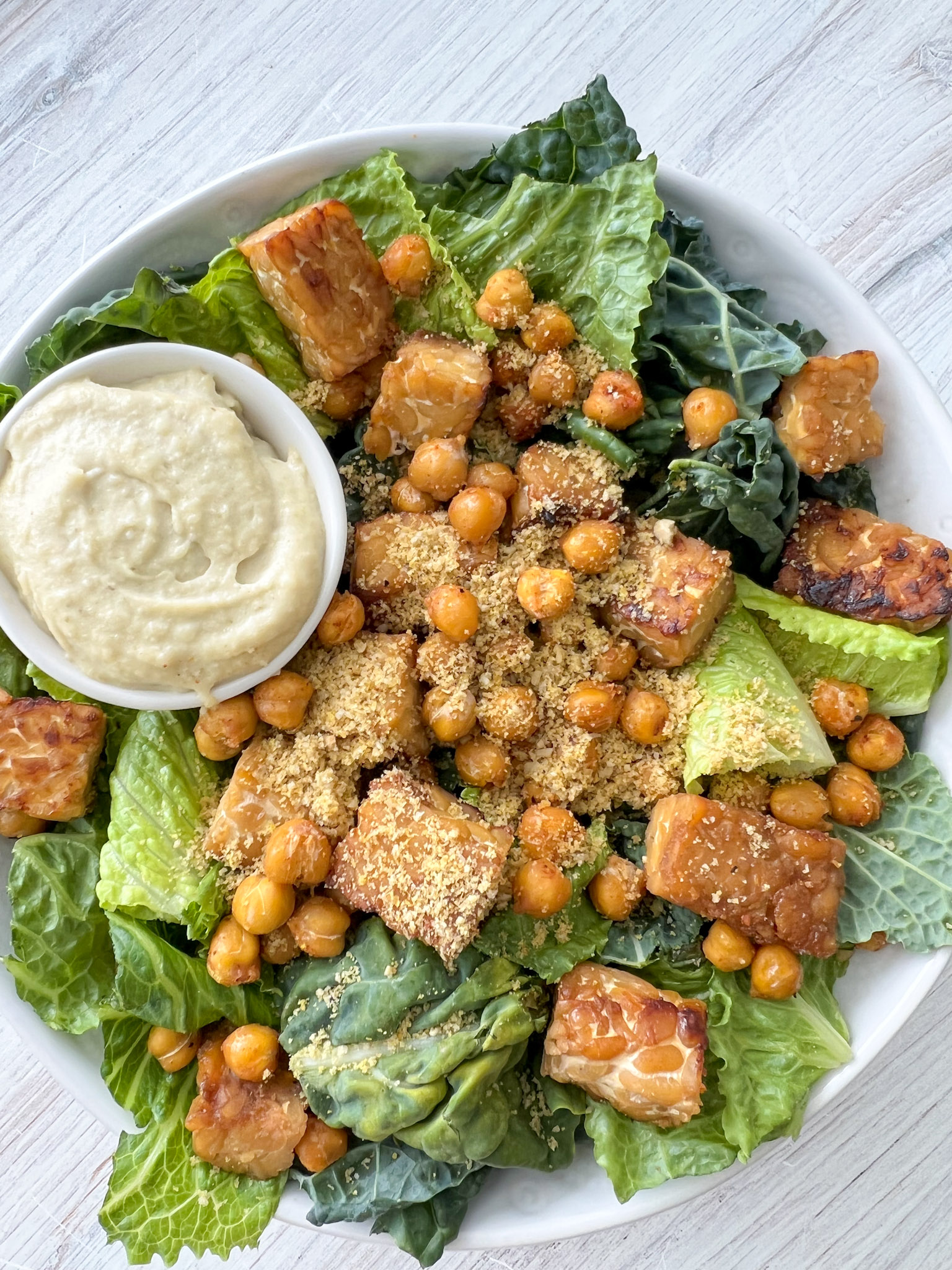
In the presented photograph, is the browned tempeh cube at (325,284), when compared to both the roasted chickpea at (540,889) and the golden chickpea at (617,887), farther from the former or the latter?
the golden chickpea at (617,887)

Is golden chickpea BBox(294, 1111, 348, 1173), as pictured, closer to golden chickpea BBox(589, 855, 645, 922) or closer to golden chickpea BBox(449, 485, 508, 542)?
golden chickpea BBox(589, 855, 645, 922)

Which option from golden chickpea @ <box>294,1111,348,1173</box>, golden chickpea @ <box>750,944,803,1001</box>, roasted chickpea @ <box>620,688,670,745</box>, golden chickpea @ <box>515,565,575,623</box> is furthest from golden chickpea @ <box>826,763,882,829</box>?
golden chickpea @ <box>294,1111,348,1173</box>

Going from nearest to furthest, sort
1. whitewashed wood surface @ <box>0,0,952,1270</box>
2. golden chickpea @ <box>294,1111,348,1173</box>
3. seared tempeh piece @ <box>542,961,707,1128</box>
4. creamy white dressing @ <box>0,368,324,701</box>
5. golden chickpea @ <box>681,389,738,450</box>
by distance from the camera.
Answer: creamy white dressing @ <box>0,368,324,701</box> → seared tempeh piece @ <box>542,961,707,1128</box> → golden chickpea @ <box>294,1111,348,1173</box> → golden chickpea @ <box>681,389,738,450</box> → whitewashed wood surface @ <box>0,0,952,1270</box>

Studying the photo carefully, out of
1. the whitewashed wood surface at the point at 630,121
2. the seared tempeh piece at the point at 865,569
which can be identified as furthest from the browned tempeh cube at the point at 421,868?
the whitewashed wood surface at the point at 630,121

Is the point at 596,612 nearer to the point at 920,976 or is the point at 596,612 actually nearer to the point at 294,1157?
the point at 920,976

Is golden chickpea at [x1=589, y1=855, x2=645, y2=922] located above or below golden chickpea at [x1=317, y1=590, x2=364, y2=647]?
below

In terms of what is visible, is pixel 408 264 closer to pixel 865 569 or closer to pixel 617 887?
pixel 865 569
